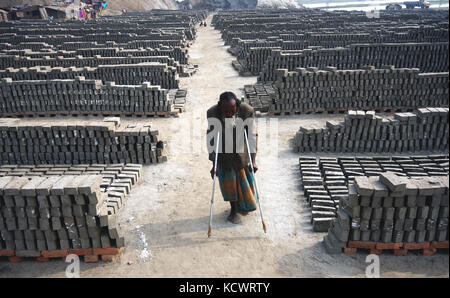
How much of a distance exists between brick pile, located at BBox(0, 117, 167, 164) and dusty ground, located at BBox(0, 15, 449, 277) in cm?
74

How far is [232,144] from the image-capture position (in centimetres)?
655

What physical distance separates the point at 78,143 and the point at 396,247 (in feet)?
28.3

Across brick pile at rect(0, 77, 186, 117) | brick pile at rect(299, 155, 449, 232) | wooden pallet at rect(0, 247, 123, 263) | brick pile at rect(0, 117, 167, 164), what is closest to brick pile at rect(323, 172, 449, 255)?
brick pile at rect(299, 155, 449, 232)

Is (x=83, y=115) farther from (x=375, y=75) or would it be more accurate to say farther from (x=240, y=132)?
(x=375, y=75)

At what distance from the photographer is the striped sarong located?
6.79 metres

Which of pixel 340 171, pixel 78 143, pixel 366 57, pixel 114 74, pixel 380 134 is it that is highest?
pixel 366 57

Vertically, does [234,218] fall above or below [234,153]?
below

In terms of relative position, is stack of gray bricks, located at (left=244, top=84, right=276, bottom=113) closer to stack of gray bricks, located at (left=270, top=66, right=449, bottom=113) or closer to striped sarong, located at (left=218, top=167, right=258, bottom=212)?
stack of gray bricks, located at (left=270, top=66, right=449, bottom=113)

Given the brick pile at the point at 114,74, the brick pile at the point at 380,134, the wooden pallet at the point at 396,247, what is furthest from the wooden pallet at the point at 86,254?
the brick pile at the point at 114,74

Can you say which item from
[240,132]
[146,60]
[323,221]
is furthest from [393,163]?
[146,60]

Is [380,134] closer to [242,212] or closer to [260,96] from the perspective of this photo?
[242,212]

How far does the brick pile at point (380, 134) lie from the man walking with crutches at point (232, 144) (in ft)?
14.0

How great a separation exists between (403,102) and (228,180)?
10833mm

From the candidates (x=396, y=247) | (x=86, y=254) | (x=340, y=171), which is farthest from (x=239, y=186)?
(x=340, y=171)
